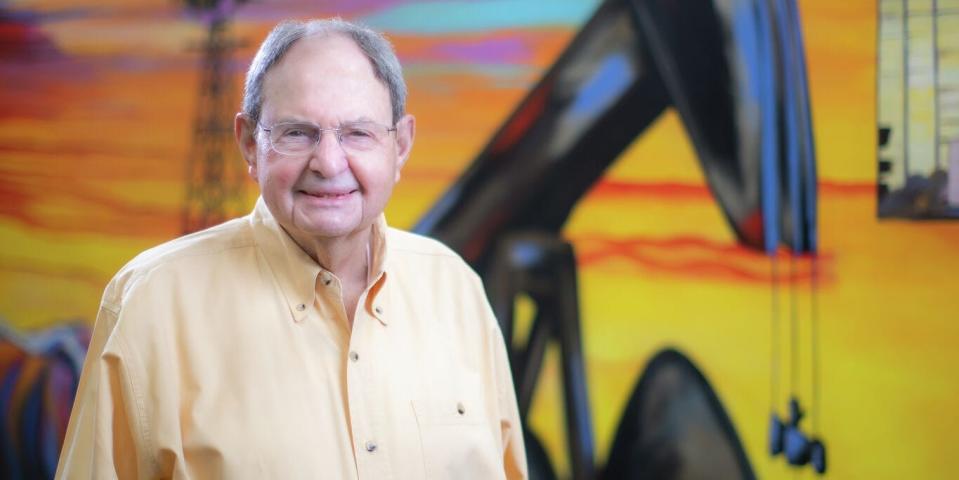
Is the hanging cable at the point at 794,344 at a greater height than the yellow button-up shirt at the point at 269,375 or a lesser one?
lesser

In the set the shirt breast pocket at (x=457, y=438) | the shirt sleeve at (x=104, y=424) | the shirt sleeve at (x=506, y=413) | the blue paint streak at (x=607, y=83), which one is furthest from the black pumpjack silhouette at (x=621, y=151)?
the shirt sleeve at (x=104, y=424)

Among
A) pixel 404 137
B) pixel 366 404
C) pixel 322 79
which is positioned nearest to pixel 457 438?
pixel 366 404

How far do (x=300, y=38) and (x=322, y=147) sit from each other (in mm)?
171

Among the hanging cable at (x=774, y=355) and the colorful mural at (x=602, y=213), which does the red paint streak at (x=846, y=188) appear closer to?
the colorful mural at (x=602, y=213)

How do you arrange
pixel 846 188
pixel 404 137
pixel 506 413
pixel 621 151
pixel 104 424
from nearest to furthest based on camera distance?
pixel 104 424, pixel 404 137, pixel 506 413, pixel 846 188, pixel 621 151

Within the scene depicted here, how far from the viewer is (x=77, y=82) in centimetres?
268

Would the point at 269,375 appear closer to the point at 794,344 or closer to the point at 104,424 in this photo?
the point at 104,424

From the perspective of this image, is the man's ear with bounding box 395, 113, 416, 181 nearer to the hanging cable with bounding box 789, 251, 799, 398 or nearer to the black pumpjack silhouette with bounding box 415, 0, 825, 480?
the black pumpjack silhouette with bounding box 415, 0, 825, 480

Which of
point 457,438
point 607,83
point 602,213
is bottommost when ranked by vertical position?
point 457,438

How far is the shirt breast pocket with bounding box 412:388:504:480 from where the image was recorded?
4.91 feet

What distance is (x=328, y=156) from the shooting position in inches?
A: 54.4

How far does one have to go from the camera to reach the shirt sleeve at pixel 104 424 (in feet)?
4.35

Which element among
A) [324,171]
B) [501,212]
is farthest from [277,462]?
[501,212]

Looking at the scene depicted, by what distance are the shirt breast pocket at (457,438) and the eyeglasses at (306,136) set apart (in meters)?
0.41
